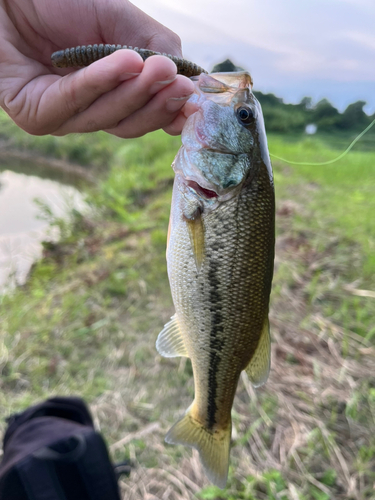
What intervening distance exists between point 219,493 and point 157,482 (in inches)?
16.5

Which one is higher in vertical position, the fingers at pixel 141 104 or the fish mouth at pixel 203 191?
the fingers at pixel 141 104

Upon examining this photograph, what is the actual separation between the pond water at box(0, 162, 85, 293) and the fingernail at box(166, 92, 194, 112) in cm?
390

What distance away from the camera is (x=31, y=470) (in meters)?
1.97

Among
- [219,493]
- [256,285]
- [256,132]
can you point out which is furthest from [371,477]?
[256,132]

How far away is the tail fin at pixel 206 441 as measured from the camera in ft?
4.88

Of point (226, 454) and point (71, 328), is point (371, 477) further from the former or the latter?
point (71, 328)

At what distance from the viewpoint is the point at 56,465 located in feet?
6.73

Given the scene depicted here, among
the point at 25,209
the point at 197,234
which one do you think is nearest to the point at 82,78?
the point at 197,234

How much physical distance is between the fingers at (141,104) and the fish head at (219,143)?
9 cm

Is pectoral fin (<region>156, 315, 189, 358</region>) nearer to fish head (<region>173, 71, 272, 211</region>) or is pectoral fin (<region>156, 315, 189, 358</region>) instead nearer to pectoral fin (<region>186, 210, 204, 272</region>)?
pectoral fin (<region>186, 210, 204, 272</region>)

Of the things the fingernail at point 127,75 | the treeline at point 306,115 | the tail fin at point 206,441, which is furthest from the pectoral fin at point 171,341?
the treeline at point 306,115

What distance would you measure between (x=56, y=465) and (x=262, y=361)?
1.58 metres

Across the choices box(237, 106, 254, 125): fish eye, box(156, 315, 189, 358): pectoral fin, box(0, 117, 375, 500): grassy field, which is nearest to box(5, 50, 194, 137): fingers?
box(237, 106, 254, 125): fish eye

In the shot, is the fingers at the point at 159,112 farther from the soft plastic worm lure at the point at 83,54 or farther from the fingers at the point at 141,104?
the soft plastic worm lure at the point at 83,54
